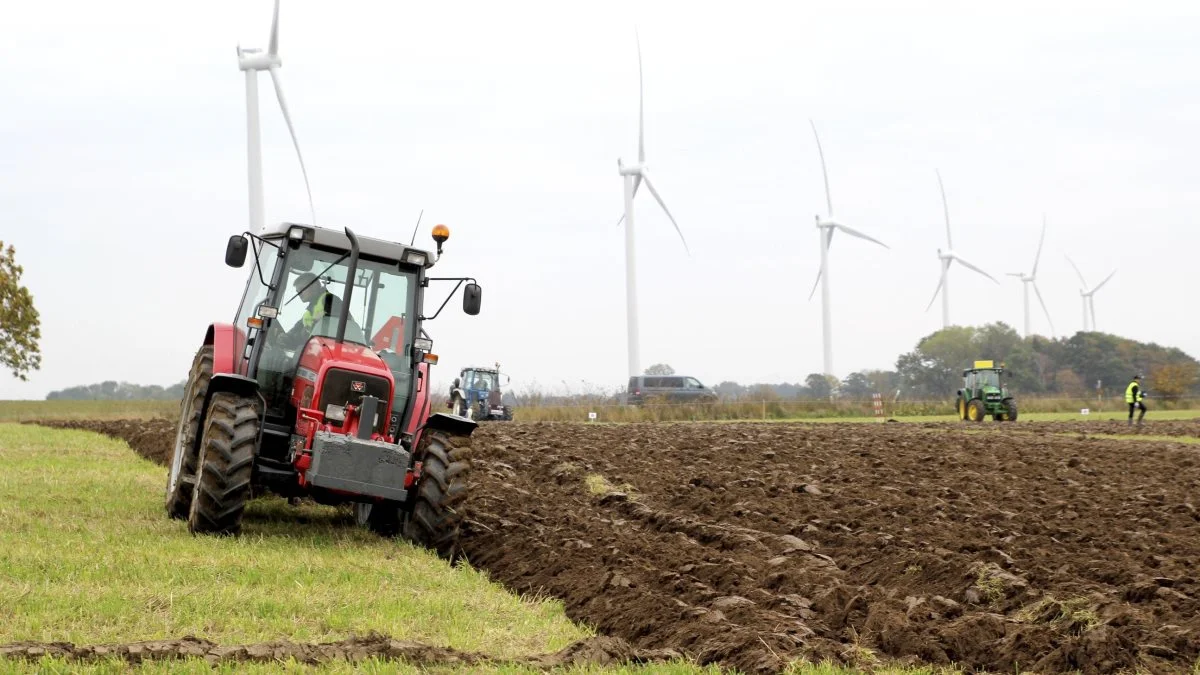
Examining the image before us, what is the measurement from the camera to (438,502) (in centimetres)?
984

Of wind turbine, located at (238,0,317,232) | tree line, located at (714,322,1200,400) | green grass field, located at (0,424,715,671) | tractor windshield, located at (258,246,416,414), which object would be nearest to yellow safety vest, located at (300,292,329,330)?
tractor windshield, located at (258,246,416,414)

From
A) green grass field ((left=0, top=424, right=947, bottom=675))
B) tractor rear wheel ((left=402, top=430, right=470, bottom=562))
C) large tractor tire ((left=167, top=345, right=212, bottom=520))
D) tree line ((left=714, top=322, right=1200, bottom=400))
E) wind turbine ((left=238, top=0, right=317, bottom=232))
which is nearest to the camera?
green grass field ((left=0, top=424, right=947, bottom=675))

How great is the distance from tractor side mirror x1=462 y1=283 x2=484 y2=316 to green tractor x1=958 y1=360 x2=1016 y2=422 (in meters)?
32.3

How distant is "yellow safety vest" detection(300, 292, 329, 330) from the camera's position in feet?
34.7

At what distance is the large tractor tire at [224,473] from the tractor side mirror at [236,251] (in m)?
1.14

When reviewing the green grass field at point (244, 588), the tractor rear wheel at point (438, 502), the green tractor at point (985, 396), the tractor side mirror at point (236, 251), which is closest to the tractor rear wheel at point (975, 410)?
the green tractor at point (985, 396)

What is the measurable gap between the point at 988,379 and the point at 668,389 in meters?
16.4

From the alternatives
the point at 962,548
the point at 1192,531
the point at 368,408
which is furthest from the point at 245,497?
the point at 1192,531

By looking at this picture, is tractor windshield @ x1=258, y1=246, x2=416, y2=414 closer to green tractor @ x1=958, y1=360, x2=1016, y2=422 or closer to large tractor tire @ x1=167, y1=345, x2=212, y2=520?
large tractor tire @ x1=167, y1=345, x2=212, y2=520

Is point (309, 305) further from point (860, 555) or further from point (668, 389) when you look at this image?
point (668, 389)

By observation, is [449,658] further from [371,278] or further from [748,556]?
[371,278]

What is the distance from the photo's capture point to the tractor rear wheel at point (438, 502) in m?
9.81

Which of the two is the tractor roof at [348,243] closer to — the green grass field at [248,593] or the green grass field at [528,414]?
the green grass field at [248,593]

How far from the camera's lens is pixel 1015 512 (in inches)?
461
